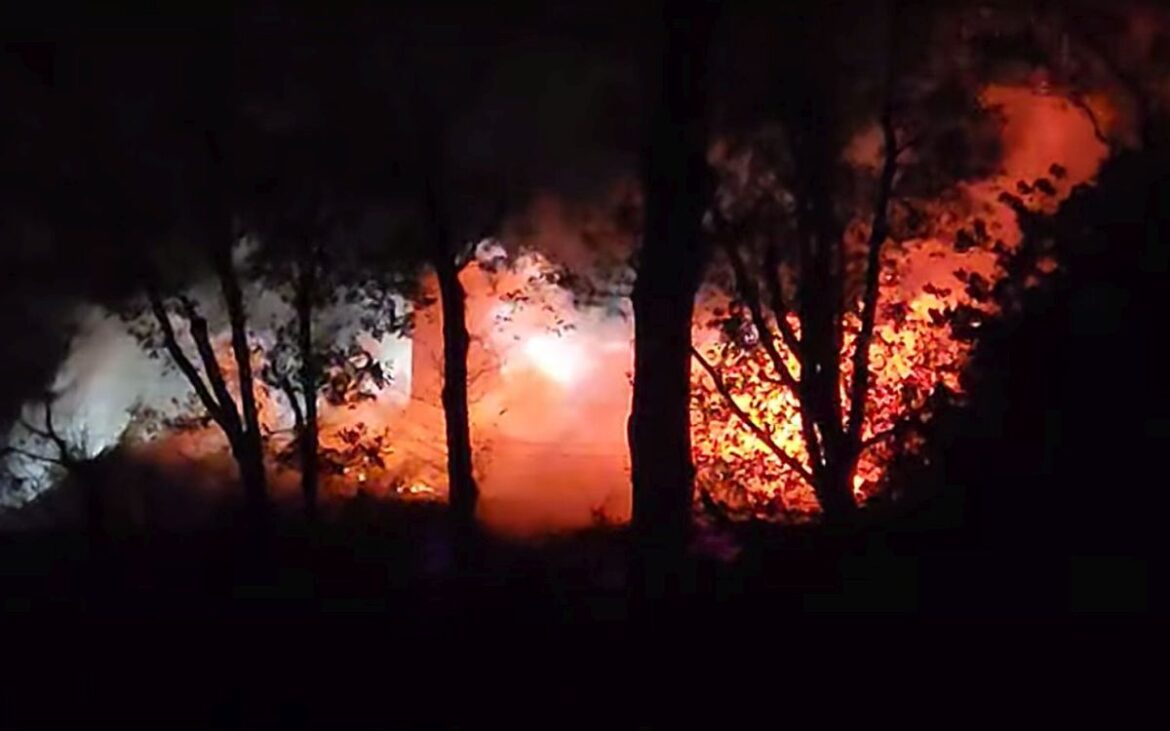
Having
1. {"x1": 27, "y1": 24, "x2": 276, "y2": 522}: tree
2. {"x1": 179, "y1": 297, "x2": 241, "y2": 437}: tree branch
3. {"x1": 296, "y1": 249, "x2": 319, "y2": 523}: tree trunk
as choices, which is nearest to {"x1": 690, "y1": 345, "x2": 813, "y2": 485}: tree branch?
{"x1": 296, "y1": 249, "x2": 319, "y2": 523}: tree trunk

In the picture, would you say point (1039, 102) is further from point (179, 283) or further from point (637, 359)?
point (179, 283)

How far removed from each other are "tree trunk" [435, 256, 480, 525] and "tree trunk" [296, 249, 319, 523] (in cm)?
96

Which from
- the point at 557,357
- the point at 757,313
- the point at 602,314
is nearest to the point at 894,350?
the point at 757,313

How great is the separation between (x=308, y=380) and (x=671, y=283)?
4.77m

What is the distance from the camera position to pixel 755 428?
41.4 ft

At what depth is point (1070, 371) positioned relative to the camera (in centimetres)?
845

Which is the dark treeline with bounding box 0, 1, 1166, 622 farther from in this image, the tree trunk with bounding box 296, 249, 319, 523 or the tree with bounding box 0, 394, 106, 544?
the tree with bounding box 0, 394, 106, 544

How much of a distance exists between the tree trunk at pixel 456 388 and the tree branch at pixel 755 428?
1884 mm

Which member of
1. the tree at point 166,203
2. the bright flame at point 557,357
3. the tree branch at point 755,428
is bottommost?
the tree branch at point 755,428

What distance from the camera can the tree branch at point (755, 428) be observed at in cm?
1248

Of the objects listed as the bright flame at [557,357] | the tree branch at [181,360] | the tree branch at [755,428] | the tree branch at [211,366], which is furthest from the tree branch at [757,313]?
the tree branch at [181,360]

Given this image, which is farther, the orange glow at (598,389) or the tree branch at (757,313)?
the tree branch at (757,313)

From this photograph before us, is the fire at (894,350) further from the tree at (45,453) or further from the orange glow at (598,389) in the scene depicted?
the tree at (45,453)

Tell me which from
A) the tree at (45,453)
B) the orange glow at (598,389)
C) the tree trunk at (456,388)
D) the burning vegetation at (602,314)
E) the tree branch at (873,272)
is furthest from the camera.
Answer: the tree at (45,453)
